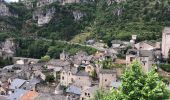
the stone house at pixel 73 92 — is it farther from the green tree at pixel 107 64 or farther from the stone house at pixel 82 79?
the green tree at pixel 107 64

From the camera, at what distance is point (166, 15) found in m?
115

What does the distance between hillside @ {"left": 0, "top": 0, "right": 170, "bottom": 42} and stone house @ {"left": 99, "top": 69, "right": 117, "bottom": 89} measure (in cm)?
3977

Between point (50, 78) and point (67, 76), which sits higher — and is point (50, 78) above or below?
below

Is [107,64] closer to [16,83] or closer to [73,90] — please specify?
[73,90]

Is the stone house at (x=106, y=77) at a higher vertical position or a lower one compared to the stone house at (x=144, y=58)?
lower

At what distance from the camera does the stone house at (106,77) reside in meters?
52.3

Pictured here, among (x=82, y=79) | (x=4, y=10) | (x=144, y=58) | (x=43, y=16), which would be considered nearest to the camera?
(x=144, y=58)

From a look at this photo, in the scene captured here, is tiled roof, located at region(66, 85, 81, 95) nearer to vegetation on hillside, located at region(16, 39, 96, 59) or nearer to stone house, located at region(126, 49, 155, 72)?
stone house, located at region(126, 49, 155, 72)

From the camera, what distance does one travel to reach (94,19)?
436 ft

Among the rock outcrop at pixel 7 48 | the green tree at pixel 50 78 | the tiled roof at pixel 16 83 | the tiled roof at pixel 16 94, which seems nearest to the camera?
the tiled roof at pixel 16 94

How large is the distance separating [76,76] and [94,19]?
75.6 m

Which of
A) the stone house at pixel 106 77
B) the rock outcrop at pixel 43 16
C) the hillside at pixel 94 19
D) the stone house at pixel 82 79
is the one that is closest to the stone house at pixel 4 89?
the stone house at pixel 82 79

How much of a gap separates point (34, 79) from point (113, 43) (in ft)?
98.9

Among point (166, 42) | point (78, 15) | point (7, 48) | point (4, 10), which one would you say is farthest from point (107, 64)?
point (4, 10)
